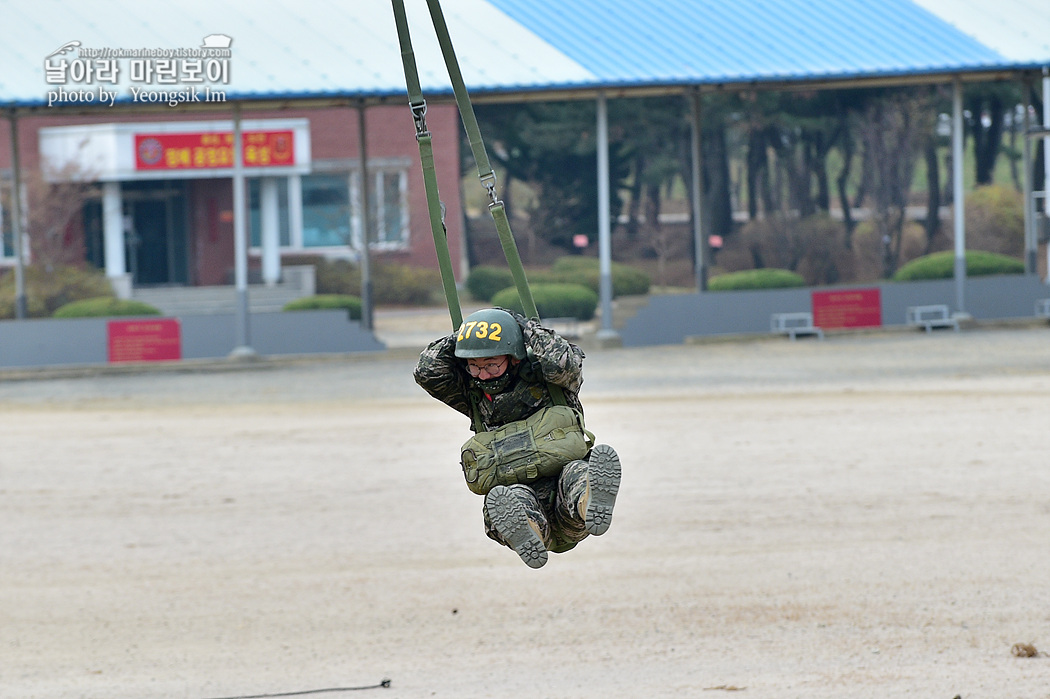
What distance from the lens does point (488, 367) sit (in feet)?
19.7

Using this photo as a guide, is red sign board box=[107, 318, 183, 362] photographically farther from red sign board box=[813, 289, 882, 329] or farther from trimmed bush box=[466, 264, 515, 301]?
trimmed bush box=[466, 264, 515, 301]

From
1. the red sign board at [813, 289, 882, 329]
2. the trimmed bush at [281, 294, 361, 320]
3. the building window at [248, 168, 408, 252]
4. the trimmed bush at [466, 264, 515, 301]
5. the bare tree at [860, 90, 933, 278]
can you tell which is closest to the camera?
the red sign board at [813, 289, 882, 329]

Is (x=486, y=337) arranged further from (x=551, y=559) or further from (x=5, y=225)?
(x=5, y=225)

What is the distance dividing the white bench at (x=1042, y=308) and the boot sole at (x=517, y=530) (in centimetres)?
3454

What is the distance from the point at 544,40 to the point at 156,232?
26635mm

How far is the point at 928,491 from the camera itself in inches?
826

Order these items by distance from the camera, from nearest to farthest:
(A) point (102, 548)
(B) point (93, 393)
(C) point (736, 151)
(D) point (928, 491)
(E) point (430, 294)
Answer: (A) point (102, 548) → (D) point (928, 491) → (B) point (93, 393) → (E) point (430, 294) → (C) point (736, 151)

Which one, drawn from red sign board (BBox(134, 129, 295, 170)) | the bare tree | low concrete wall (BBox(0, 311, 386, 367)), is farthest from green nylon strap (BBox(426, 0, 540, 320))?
the bare tree

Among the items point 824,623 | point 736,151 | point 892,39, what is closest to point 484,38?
point 892,39

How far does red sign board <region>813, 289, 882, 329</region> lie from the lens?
3612 centimetres

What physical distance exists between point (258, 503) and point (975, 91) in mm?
44504

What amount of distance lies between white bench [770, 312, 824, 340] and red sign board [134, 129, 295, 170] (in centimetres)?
2236

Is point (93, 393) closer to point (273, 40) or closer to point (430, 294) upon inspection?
point (273, 40)

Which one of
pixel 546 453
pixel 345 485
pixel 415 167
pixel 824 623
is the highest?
pixel 415 167
